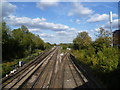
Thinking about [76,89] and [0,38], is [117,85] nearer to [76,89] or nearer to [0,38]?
[76,89]

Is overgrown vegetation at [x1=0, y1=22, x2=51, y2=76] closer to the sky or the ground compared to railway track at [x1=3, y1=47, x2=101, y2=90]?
closer to the sky

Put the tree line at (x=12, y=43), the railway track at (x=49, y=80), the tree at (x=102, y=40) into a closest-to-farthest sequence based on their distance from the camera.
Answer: the railway track at (x=49, y=80) → the tree at (x=102, y=40) → the tree line at (x=12, y=43)

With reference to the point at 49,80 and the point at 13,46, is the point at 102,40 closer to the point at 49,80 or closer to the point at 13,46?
the point at 49,80

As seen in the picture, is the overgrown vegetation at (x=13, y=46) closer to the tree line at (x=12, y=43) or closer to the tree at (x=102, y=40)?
the tree line at (x=12, y=43)

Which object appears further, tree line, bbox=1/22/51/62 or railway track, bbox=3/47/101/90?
tree line, bbox=1/22/51/62

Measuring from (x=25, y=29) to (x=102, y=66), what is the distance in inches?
1960

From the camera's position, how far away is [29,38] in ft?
171

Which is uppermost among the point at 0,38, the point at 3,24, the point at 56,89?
the point at 3,24

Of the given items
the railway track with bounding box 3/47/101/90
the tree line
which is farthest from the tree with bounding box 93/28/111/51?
the tree line

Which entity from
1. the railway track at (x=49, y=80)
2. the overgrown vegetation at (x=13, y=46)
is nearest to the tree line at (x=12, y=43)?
the overgrown vegetation at (x=13, y=46)

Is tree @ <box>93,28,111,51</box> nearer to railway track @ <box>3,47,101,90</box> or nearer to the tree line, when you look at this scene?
railway track @ <box>3,47,101,90</box>

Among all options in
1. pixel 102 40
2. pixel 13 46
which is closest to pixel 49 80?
pixel 102 40

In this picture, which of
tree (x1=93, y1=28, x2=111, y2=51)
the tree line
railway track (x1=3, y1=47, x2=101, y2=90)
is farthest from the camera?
the tree line

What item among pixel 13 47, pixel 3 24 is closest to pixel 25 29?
pixel 13 47
